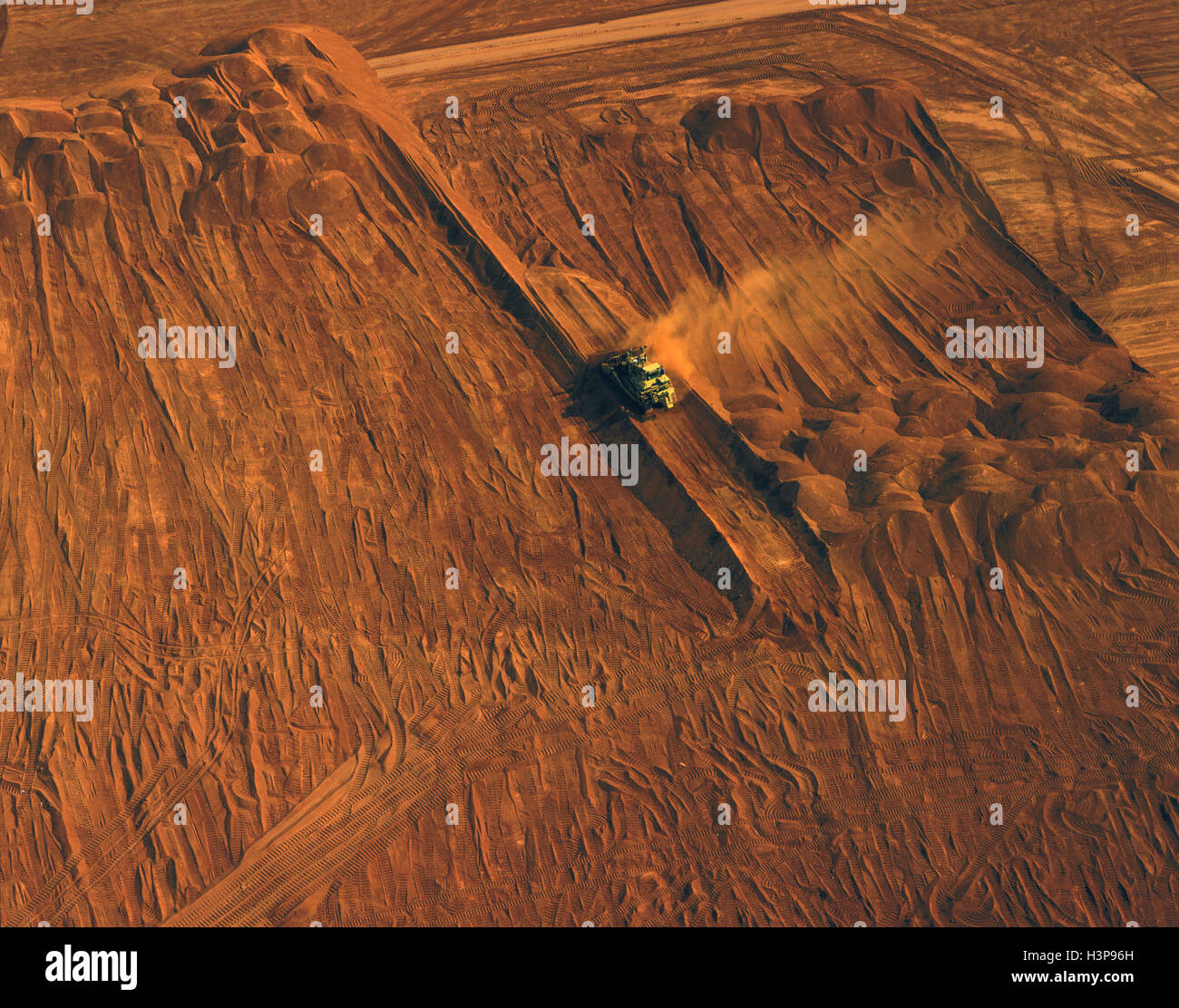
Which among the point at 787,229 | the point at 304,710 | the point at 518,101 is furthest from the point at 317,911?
the point at 518,101

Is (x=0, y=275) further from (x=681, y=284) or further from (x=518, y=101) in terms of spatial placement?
(x=681, y=284)

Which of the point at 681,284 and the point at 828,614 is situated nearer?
the point at 828,614

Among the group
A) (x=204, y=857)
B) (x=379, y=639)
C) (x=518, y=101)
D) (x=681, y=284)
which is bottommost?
(x=204, y=857)
